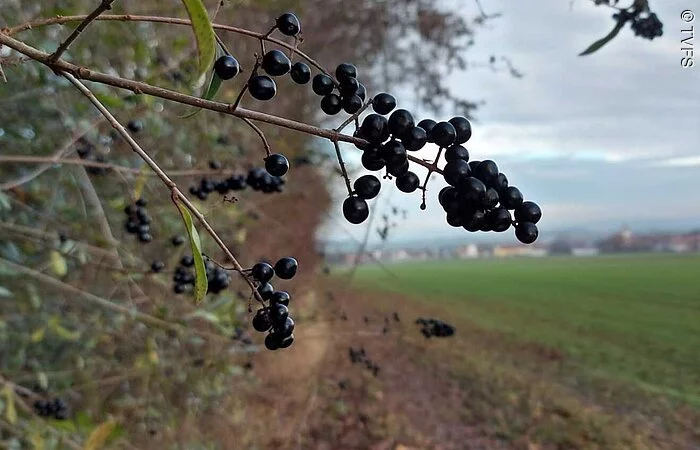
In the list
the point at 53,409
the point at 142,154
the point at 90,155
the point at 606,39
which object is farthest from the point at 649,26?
the point at 53,409

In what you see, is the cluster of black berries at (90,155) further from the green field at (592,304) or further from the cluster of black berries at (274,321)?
the green field at (592,304)

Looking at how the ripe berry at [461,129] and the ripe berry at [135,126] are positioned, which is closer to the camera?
the ripe berry at [461,129]

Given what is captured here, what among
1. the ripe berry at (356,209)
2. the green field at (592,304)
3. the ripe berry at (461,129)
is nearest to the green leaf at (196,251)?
the ripe berry at (356,209)

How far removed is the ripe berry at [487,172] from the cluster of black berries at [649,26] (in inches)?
28.8

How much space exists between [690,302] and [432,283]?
5.49ft

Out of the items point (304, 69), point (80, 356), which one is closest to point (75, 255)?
point (80, 356)

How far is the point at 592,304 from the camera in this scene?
3.49 m

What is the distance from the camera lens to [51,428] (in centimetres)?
141

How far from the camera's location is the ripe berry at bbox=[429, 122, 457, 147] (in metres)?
0.49

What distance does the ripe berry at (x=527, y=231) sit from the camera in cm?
52

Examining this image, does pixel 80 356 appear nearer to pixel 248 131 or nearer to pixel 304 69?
pixel 248 131

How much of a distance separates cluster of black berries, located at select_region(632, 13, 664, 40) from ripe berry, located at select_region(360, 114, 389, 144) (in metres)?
0.79

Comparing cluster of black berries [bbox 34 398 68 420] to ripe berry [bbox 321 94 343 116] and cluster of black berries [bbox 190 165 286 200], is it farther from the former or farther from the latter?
ripe berry [bbox 321 94 343 116]

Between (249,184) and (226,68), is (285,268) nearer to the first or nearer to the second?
(226,68)
